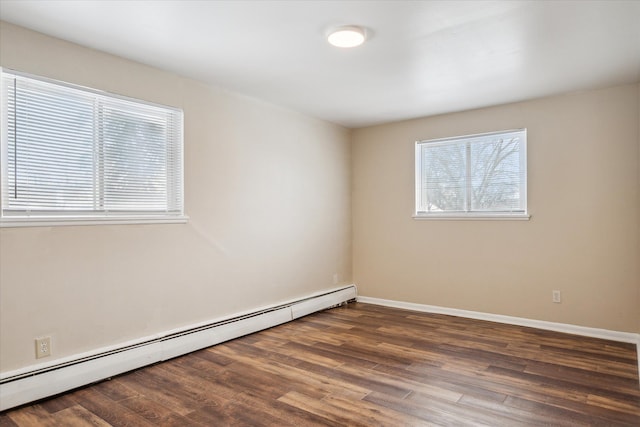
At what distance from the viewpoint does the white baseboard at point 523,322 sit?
3.74m

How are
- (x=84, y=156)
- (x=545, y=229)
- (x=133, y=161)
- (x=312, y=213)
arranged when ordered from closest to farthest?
(x=84, y=156) < (x=133, y=161) < (x=545, y=229) < (x=312, y=213)

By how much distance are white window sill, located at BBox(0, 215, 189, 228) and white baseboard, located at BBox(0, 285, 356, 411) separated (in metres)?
0.90

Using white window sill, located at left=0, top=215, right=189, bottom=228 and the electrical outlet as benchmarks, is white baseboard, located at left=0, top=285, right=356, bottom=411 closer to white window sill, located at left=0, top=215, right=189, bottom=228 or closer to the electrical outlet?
the electrical outlet

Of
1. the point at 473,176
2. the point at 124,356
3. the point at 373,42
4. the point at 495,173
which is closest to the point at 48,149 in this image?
the point at 124,356

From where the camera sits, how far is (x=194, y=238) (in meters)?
3.58

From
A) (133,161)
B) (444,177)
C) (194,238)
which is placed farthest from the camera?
(444,177)

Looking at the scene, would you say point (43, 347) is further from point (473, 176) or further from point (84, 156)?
point (473, 176)

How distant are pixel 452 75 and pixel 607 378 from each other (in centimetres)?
257

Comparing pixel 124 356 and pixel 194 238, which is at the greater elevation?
pixel 194 238

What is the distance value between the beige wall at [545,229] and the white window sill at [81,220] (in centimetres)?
280

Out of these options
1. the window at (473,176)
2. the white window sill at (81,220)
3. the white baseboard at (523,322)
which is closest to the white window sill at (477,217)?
the window at (473,176)

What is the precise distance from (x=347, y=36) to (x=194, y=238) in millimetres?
2088

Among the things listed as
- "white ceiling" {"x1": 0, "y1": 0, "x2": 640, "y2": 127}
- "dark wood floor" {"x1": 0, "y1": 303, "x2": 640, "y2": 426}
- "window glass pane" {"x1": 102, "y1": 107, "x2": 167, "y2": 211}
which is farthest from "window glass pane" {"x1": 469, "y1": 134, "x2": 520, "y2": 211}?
"window glass pane" {"x1": 102, "y1": 107, "x2": 167, "y2": 211}

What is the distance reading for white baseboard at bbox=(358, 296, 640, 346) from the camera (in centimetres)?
374
